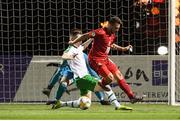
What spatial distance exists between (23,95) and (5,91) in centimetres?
42

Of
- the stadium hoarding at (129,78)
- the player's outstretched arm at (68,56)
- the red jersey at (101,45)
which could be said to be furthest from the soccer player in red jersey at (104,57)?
the stadium hoarding at (129,78)

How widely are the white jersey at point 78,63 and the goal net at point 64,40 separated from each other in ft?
6.80

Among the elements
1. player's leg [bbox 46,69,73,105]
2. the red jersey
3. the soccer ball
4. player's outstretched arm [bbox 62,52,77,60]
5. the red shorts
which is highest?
the red jersey

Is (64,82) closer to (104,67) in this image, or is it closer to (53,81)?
(53,81)

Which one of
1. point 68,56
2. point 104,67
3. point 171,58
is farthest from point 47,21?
point 104,67

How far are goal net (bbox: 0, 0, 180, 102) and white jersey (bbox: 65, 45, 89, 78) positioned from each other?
6.80ft

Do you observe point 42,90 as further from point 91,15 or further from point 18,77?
point 91,15

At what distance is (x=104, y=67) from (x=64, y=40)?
3794 mm

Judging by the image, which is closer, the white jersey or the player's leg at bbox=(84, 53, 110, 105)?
the white jersey

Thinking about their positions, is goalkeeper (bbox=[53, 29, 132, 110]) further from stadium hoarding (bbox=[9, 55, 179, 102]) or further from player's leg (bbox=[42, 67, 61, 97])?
stadium hoarding (bbox=[9, 55, 179, 102])

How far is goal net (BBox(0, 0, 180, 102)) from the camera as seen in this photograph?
653 inches

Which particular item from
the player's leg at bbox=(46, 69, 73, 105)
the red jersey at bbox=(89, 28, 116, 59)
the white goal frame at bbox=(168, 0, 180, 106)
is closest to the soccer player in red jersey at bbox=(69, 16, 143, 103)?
the red jersey at bbox=(89, 28, 116, 59)

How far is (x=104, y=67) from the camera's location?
14148mm

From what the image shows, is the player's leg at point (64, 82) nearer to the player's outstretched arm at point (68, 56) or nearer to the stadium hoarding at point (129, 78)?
the player's outstretched arm at point (68, 56)
